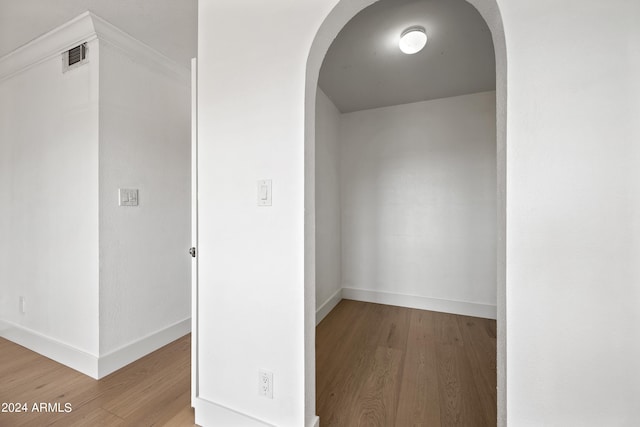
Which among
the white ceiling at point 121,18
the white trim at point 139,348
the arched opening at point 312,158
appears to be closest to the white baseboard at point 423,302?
the white trim at point 139,348

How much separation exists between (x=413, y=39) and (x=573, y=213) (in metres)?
1.59

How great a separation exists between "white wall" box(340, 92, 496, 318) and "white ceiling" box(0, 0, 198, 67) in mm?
2063

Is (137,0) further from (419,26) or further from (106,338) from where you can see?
(106,338)

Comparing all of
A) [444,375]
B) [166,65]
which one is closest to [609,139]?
[444,375]

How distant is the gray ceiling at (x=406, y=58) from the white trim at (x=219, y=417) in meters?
2.38

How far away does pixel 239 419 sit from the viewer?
1318mm

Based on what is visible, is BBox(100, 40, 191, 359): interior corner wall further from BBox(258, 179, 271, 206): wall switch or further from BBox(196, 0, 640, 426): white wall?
BBox(196, 0, 640, 426): white wall

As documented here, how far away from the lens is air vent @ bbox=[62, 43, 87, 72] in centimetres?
188

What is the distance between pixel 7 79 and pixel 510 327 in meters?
4.07

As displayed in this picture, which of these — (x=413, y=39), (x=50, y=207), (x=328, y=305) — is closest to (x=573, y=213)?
(x=413, y=39)

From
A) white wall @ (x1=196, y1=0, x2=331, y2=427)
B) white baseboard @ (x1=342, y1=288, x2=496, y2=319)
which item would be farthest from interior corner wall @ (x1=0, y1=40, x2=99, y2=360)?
white baseboard @ (x1=342, y1=288, x2=496, y2=319)

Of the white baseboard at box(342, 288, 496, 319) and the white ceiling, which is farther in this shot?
the white baseboard at box(342, 288, 496, 319)

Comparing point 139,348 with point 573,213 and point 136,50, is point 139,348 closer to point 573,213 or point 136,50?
point 136,50

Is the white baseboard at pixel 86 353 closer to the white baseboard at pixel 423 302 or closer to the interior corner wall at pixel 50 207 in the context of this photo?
the interior corner wall at pixel 50 207
